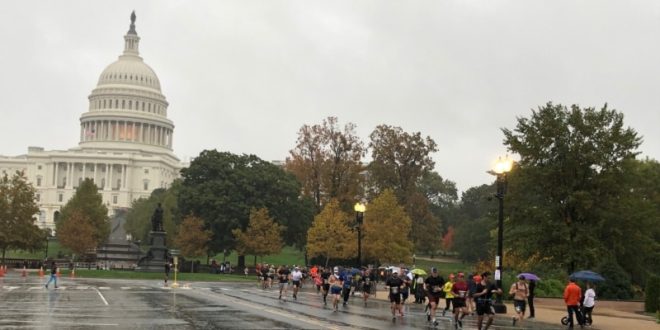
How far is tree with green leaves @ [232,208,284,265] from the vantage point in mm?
76750

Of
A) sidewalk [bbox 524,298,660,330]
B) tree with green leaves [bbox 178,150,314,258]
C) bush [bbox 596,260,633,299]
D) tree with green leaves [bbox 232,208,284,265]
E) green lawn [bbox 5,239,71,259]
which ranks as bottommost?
green lawn [bbox 5,239,71,259]

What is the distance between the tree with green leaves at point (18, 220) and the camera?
259 ft

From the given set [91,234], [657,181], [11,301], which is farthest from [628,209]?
[91,234]

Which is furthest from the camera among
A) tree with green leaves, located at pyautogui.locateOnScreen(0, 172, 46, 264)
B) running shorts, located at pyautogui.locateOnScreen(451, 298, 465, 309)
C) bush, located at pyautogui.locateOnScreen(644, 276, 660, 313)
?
tree with green leaves, located at pyautogui.locateOnScreen(0, 172, 46, 264)

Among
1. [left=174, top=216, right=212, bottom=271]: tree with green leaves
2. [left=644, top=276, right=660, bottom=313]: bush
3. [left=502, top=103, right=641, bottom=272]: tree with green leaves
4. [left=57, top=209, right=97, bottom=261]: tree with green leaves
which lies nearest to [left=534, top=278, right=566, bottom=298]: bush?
[left=502, top=103, right=641, bottom=272]: tree with green leaves

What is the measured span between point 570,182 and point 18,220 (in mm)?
58567

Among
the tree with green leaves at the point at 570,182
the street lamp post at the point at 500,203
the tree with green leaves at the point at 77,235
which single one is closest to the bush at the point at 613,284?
the tree with green leaves at the point at 570,182

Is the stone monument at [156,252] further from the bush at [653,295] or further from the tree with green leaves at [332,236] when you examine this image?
the bush at [653,295]

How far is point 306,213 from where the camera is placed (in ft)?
275

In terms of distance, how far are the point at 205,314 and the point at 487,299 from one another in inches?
357

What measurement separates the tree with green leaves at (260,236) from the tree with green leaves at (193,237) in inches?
138

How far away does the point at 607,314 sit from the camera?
33.5 meters

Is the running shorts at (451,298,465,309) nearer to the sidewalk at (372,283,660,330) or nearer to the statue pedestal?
the sidewalk at (372,283,660,330)

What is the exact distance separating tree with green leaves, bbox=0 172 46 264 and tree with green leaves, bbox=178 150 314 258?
50.0ft
